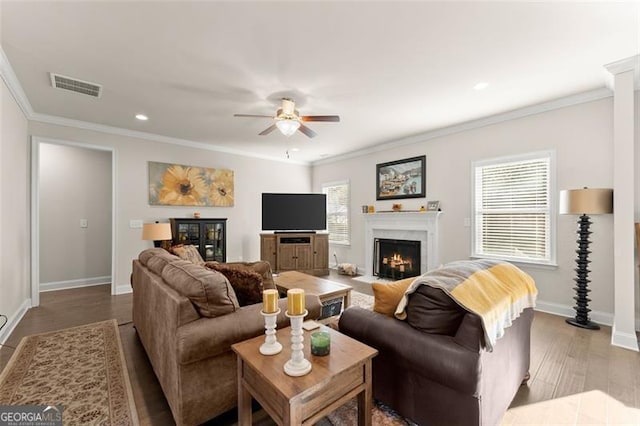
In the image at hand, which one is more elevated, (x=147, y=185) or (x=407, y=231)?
(x=147, y=185)

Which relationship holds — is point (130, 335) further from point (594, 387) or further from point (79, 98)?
point (594, 387)

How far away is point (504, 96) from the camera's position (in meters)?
3.27

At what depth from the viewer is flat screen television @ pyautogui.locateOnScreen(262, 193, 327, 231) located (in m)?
5.78

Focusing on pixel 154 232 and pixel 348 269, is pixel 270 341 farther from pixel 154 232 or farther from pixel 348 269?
pixel 348 269

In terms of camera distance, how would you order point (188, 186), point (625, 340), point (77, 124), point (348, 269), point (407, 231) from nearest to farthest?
point (625, 340) → point (77, 124) → point (407, 231) → point (188, 186) → point (348, 269)

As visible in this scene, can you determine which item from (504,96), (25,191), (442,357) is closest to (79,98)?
(25,191)

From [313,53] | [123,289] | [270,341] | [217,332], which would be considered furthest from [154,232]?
[270,341]

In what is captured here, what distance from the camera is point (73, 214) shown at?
4.86m

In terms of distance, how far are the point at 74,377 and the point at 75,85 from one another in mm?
2848

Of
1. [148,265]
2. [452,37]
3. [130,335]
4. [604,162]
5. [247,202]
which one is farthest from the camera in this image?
[247,202]

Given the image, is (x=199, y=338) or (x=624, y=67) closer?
(x=199, y=338)

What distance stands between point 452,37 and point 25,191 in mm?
5163

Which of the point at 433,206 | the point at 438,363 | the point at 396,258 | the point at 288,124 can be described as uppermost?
the point at 288,124

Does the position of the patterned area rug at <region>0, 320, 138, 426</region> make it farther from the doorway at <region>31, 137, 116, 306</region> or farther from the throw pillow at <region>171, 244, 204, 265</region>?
the doorway at <region>31, 137, 116, 306</region>
